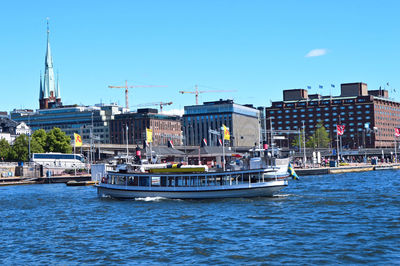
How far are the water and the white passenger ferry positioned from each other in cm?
161

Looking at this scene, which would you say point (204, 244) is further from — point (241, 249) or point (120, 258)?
point (120, 258)

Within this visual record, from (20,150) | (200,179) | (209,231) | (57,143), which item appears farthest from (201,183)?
(57,143)

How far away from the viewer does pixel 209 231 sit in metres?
52.4

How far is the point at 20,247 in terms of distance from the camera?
48.0 meters

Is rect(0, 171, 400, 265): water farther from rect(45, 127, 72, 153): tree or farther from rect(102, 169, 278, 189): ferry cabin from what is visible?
rect(45, 127, 72, 153): tree

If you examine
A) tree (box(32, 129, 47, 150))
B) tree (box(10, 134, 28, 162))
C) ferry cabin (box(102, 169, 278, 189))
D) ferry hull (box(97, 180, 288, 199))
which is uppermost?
tree (box(32, 129, 47, 150))

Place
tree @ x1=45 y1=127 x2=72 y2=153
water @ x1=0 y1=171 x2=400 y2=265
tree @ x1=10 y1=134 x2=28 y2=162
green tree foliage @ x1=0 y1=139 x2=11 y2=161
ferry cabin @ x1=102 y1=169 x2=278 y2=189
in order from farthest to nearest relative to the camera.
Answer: tree @ x1=45 y1=127 x2=72 y2=153
green tree foliage @ x1=0 y1=139 x2=11 y2=161
tree @ x1=10 y1=134 x2=28 y2=162
ferry cabin @ x1=102 y1=169 x2=278 y2=189
water @ x1=0 y1=171 x2=400 y2=265

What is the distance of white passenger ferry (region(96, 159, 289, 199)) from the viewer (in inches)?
3110

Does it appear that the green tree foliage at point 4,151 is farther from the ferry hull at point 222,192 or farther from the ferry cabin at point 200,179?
the ferry hull at point 222,192

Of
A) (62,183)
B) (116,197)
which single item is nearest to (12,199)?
(116,197)

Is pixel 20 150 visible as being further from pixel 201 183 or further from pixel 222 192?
pixel 222 192

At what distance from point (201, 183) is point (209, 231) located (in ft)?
92.5

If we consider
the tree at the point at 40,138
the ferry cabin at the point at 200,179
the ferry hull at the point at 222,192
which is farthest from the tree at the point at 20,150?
the ferry hull at the point at 222,192

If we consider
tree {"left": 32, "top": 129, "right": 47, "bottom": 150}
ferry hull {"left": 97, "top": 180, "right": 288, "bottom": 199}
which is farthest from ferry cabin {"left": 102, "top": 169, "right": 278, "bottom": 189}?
tree {"left": 32, "top": 129, "right": 47, "bottom": 150}
